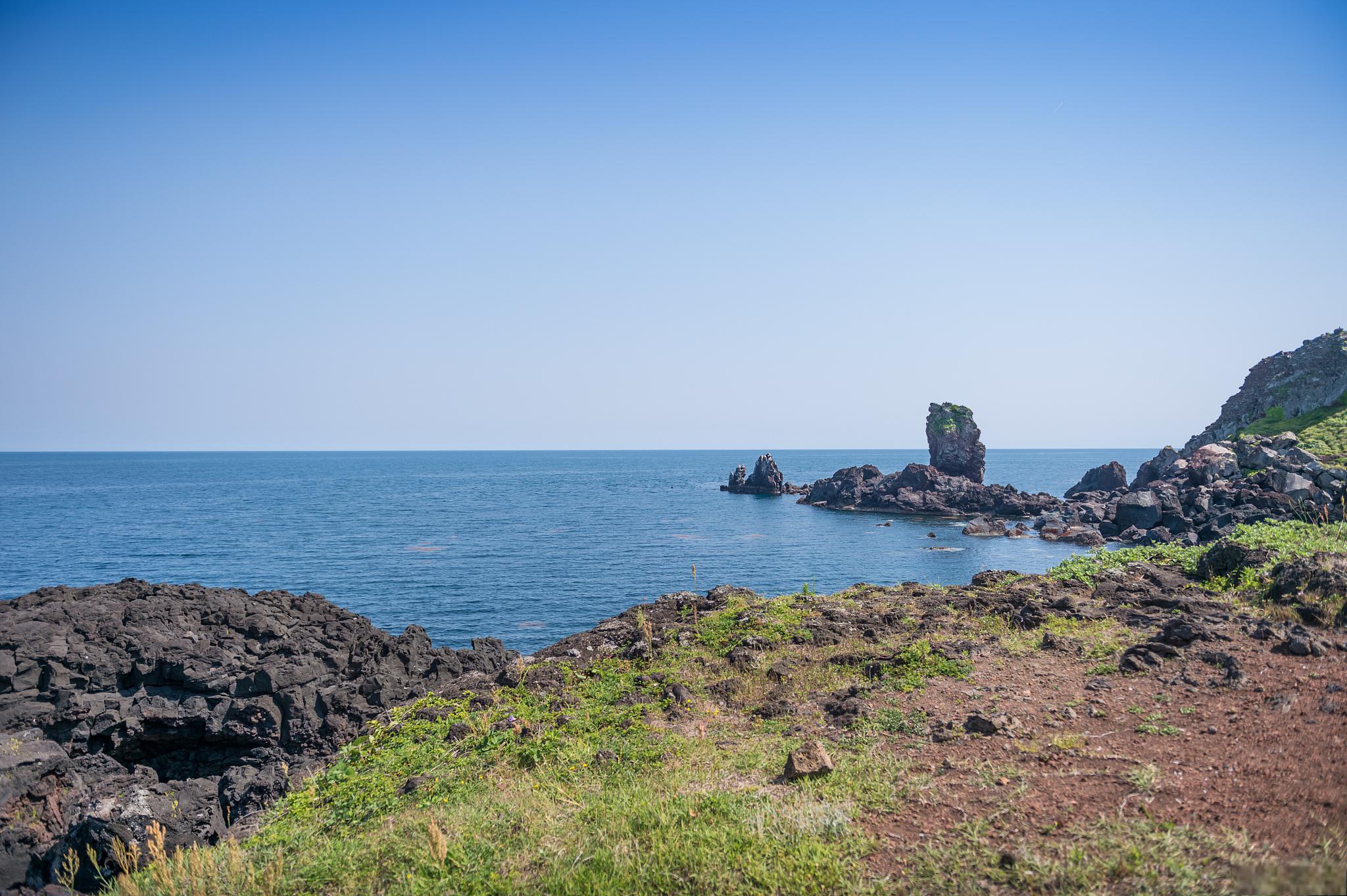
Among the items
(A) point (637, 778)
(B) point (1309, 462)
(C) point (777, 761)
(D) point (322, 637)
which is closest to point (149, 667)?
(D) point (322, 637)

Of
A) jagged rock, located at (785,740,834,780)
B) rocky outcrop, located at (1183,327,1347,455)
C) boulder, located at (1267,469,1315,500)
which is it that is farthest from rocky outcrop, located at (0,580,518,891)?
rocky outcrop, located at (1183,327,1347,455)

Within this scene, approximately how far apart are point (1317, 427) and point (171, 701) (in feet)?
226

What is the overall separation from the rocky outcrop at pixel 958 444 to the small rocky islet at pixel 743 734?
80.3 metres

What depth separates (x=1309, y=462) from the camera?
4088 cm

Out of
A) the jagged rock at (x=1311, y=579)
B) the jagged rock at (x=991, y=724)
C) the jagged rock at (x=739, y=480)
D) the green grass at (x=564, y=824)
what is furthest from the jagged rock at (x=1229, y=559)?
the jagged rock at (x=739, y=480)

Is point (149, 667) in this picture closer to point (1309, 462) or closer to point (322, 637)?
point (322, 637)

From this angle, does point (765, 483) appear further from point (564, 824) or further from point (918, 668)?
point (564, 824)

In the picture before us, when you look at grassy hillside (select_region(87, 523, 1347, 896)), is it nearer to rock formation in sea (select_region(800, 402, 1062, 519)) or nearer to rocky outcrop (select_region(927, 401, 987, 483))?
rock formation in sea (select_region(800, 402, 1062, 519))

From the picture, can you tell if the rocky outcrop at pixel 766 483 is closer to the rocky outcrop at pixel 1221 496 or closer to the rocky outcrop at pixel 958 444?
the rocky outcrop at pixel 958 444

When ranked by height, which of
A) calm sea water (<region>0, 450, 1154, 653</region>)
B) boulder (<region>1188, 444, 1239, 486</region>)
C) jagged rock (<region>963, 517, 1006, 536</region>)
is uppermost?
boulder (<region>1188, 444, 1239, 486</region>)

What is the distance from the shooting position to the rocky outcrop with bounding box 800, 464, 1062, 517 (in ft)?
268

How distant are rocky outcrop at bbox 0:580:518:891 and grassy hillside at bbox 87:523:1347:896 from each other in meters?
1.66

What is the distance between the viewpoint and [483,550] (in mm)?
55719

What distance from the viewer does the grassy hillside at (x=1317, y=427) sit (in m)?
44.5
